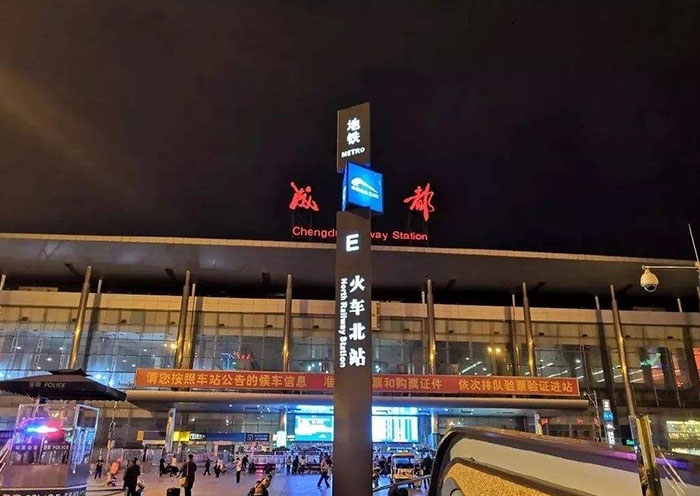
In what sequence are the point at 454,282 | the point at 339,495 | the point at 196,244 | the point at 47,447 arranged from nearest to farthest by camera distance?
the point at 47,447 → the point at 339,495 → the point at 196,244 → the point at 454,282

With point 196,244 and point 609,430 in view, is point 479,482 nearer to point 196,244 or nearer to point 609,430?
point 196,244

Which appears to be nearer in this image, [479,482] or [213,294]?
[479,482]

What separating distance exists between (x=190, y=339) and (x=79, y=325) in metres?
7.72

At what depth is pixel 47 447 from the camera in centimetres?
948

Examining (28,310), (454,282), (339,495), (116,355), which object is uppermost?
(454,282)

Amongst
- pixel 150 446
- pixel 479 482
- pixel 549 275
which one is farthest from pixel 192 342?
pixel 479 482

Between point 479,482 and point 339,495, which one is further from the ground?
point 479,482

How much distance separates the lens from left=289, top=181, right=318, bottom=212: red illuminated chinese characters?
37469 millimetres

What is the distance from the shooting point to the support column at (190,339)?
125 feet

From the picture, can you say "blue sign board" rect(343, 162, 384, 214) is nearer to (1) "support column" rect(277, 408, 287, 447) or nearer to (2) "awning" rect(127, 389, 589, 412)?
(2) "awning" rect(127, 389, 589, 412)

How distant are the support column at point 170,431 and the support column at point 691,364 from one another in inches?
1546

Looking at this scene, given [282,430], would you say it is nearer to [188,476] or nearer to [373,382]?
[373,382]

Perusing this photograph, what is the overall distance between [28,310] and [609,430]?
44.7 m

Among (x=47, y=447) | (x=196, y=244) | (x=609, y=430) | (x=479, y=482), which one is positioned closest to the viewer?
(x=479, y=482)
